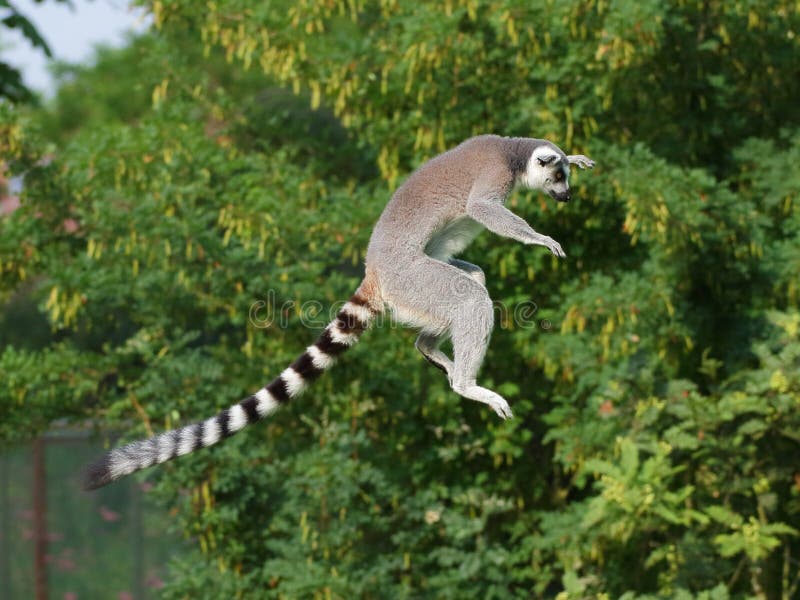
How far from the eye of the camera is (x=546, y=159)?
168 inches

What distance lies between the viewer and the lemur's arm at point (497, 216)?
4.04m

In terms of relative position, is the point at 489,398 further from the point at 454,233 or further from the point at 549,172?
the point at 549,172

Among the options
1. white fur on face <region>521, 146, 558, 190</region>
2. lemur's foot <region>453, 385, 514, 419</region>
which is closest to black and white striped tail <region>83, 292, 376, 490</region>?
lemur's foot <region>453, 385, 514, 419</region>

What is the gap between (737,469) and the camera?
26.0 ft

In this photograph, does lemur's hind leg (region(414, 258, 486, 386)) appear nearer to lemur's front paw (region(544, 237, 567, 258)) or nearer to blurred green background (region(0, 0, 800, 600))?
lemur's front paw (region(544, 237, 567, 258))

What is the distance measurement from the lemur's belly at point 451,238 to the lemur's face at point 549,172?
11.5 inches

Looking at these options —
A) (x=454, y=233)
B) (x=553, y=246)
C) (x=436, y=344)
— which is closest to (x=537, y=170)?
(x=454, y=233)

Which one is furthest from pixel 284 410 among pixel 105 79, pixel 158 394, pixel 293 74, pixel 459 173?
pixel 105 79

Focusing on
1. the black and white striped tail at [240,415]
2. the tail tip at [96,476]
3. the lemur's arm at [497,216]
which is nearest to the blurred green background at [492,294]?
the lemur's arm at [497,216]

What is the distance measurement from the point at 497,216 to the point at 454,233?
394 millimetres

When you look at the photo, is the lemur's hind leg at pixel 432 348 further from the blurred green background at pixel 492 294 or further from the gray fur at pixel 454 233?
the blurred green background at pixel 492 294

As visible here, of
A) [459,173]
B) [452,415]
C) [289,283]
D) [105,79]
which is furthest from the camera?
[105,79]

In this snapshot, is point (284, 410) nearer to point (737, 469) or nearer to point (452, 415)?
point (452, 415)

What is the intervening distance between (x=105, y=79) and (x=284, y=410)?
14.9 m
